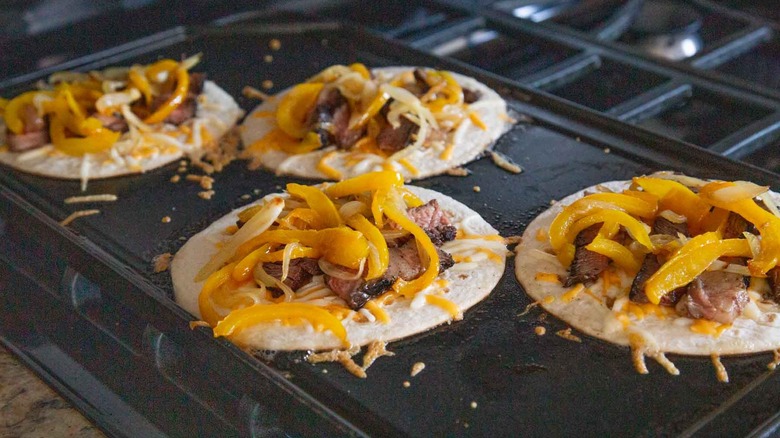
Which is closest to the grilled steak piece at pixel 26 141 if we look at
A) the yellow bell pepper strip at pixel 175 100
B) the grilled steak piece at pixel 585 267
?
the yellow bell pepper strip at pixel 175 100

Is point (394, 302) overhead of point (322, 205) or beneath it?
beneath

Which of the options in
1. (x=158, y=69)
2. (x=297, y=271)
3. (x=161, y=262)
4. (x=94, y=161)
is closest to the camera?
(x=297, y=271)

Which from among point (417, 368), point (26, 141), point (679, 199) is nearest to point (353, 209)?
point (417, 368)

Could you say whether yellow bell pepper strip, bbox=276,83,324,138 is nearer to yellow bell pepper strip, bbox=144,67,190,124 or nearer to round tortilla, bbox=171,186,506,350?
yellow bell pepper strip, bbox=144,67,190,124

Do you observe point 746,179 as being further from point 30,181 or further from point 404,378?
point 30,181

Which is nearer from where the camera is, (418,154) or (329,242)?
(329,242)

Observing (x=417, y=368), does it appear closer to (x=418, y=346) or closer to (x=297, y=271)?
(x=418, y=346)

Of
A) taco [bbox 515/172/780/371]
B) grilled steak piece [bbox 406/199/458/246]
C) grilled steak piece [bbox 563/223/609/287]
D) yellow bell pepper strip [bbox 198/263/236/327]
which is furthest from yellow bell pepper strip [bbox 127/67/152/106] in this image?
grilled steak piece [bbox 563/223/609/287]
